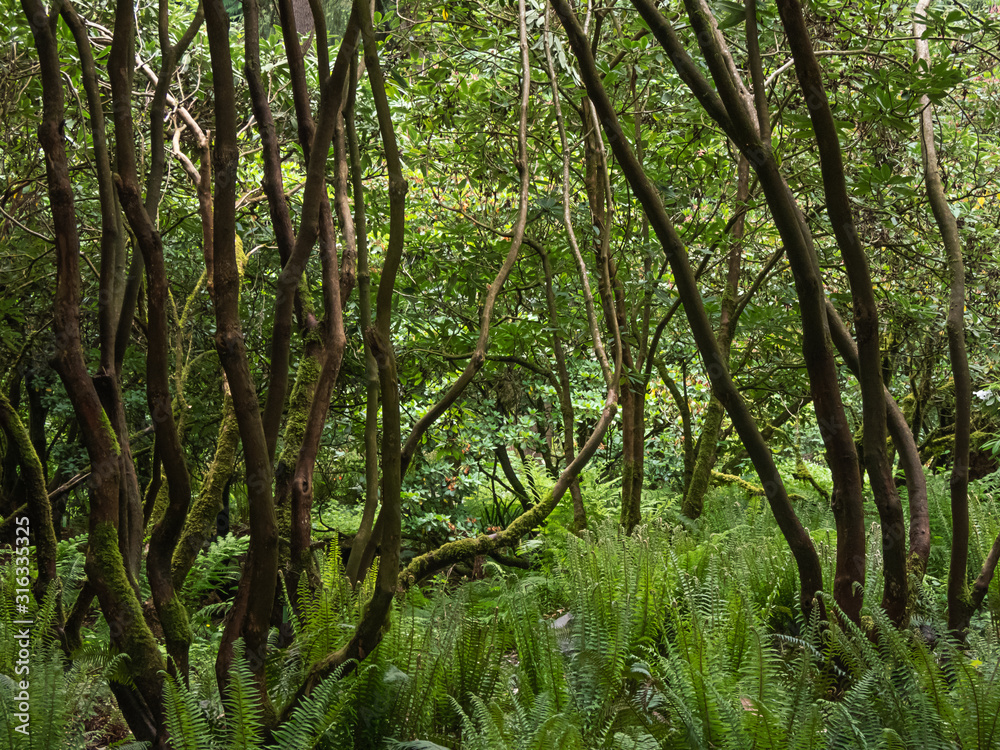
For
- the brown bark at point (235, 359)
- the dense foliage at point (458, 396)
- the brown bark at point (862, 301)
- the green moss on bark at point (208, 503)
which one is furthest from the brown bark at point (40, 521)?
the brown bark at point (862, 301)

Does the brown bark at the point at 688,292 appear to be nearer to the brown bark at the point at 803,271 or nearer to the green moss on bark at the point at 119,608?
the brown bark at the point at 803,271

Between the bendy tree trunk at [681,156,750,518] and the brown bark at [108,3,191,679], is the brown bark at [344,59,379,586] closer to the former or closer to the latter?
the brown bark at [108,3,191,679]

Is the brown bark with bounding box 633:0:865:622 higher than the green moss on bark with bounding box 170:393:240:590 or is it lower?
higher

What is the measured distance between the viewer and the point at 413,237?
14.9 ft

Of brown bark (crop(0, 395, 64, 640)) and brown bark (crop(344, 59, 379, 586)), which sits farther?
brown bark (crop(0, 395, 64, 640))

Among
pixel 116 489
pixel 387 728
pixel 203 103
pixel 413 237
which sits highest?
pixel 203 103

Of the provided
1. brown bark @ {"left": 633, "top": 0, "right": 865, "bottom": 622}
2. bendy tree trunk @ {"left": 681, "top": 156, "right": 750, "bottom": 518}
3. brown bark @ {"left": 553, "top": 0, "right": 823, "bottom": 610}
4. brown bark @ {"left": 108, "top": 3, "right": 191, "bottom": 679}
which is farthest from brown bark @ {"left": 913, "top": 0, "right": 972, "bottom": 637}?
brown bark @ {"left": 108, "top": 3, "right": 191, "bottom": 679}

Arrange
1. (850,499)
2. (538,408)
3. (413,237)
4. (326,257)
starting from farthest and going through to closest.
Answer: (538,408)
(413,237)
(326,257)
(850,499)

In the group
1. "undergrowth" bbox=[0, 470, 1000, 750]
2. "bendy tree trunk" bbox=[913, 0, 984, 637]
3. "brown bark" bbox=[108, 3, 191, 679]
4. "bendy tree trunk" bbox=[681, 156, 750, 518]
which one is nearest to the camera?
"undergrowth" bbox=[0, 470, 1000, 750]

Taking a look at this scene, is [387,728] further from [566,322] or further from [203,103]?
[203,103]

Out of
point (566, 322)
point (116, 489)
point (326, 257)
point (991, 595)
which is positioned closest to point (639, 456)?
point (566, 322)

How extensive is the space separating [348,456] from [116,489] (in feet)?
15.6

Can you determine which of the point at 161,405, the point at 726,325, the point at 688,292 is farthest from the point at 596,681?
the point at 726,325

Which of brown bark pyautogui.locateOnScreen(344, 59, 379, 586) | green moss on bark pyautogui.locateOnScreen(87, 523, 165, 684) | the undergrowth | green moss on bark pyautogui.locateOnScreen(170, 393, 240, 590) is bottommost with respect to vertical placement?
the undergrowth
